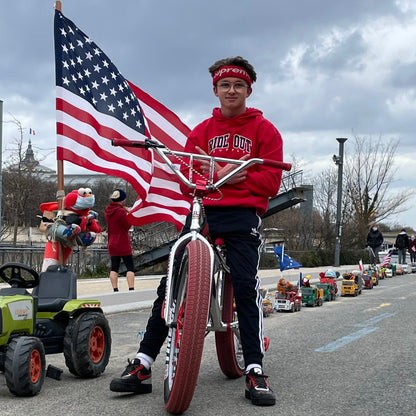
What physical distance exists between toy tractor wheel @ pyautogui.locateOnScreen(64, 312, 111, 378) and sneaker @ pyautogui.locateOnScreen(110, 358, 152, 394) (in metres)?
0.60

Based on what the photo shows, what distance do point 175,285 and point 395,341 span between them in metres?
3.49

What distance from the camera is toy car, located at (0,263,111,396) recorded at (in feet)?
13.3

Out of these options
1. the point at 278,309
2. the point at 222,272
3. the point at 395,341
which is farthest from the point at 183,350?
the point at 278,309

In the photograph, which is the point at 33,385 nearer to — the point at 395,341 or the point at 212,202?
the point at 212,202

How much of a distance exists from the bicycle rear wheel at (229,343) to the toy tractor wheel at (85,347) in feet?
2.94

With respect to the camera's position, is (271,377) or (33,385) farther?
(271,377)

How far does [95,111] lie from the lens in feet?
27.7

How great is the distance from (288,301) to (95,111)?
3.98 m

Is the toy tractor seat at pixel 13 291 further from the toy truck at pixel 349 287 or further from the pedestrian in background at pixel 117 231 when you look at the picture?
the toy truck at pixel 349 287

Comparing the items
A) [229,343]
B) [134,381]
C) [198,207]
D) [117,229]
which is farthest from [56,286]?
[117,229]

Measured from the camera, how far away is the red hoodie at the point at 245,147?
14.0 ft

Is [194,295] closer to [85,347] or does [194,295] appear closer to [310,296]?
[85,347]

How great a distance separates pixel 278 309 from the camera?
10047 millimetres

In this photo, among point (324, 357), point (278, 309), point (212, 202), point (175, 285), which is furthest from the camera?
point (278, 309)
